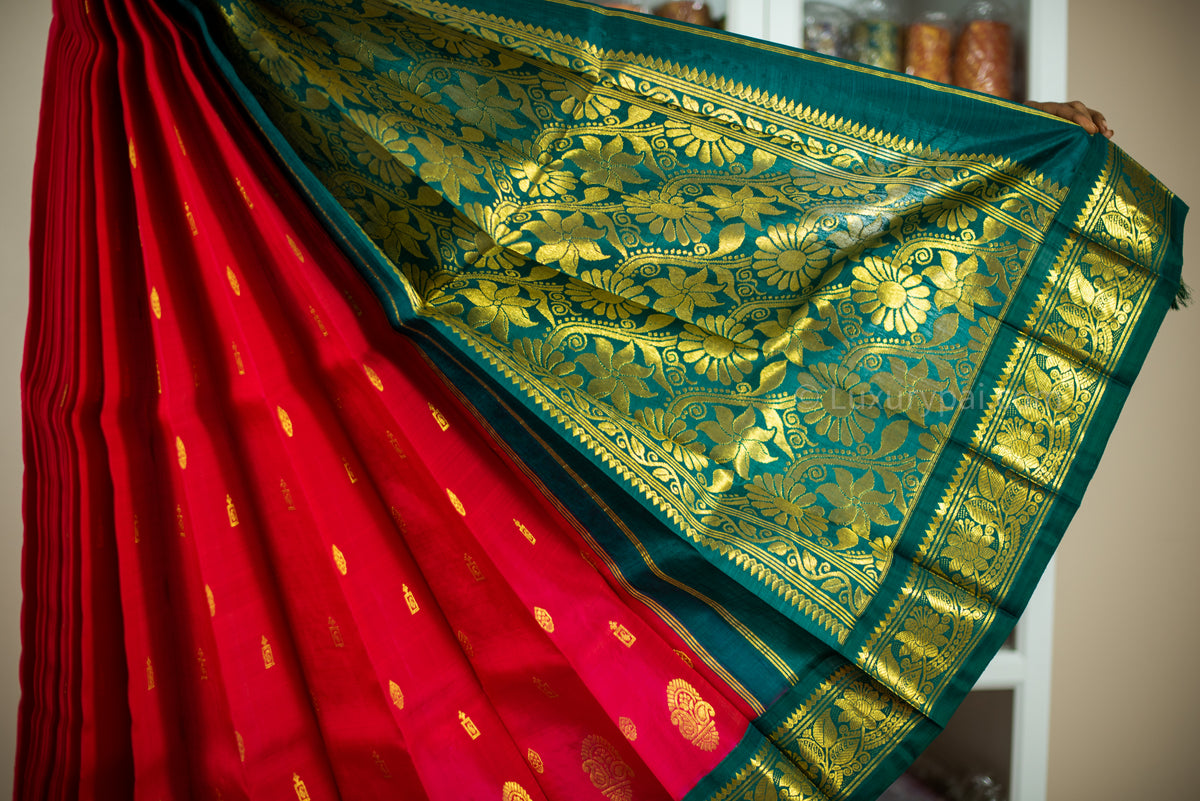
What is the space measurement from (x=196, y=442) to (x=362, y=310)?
19 centimetres

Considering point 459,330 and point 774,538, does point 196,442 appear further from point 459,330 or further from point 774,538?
point 774,538

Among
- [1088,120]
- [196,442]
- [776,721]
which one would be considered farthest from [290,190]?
[1088,120]

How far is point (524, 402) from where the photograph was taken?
0.60 meters

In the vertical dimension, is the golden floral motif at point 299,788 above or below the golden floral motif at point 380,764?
below

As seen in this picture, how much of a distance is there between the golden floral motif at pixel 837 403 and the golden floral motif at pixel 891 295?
0.06 metres

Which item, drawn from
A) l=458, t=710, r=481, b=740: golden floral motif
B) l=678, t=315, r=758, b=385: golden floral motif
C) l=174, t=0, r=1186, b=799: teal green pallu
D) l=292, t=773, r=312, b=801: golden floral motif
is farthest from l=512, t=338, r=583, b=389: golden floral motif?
l=292, t=773, r=312, b=801: golden floral motif

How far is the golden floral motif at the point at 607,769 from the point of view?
0.59 metres

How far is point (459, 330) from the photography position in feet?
1.96

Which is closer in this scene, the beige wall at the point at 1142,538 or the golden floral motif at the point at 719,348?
the golden floral motif at the point at 719,348

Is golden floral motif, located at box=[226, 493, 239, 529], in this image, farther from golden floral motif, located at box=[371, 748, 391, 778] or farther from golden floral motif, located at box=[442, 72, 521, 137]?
golden floral motif, located at box=[442, 72, 521, 137]

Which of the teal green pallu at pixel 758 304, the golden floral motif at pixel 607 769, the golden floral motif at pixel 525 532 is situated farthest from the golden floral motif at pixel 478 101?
the golden floral motif at pixel 607 769

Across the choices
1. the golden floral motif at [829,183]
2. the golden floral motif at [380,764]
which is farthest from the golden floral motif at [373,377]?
the golden floral motif at [829,183]

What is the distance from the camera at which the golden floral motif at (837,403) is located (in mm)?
635

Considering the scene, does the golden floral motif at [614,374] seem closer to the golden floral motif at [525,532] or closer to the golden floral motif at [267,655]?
the golden floral motif at [525,532]
